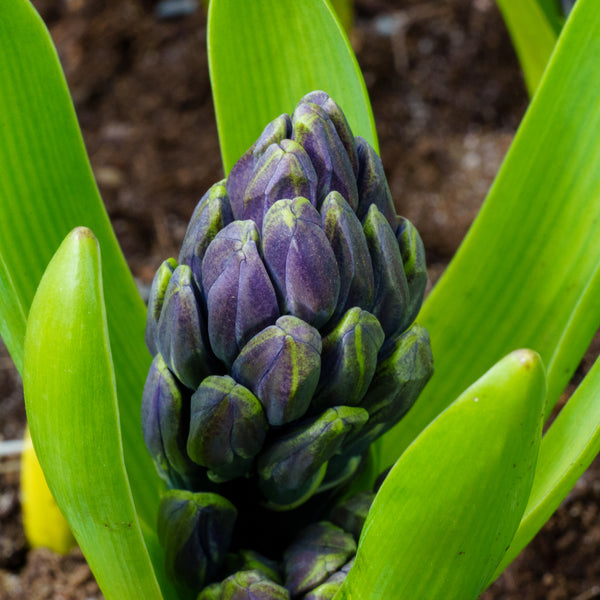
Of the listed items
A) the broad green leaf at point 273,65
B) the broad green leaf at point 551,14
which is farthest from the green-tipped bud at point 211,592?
the broad green leaf at point 551,14

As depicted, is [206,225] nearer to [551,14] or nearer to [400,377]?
[400,377]

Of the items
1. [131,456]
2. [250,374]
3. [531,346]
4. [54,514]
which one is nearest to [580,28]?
[531,346]

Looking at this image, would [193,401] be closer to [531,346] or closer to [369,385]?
[369,385]

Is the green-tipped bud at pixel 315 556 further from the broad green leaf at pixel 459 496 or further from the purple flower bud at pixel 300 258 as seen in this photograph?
the purple flower bud at pixel 300 258

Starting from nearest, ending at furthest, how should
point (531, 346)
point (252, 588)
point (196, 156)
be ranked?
point (252, 588)
point (531, 346)
point (196, 156)

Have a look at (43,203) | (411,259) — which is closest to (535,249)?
(411,259)

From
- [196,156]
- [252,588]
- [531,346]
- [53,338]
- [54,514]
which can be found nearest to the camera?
[53,338]
